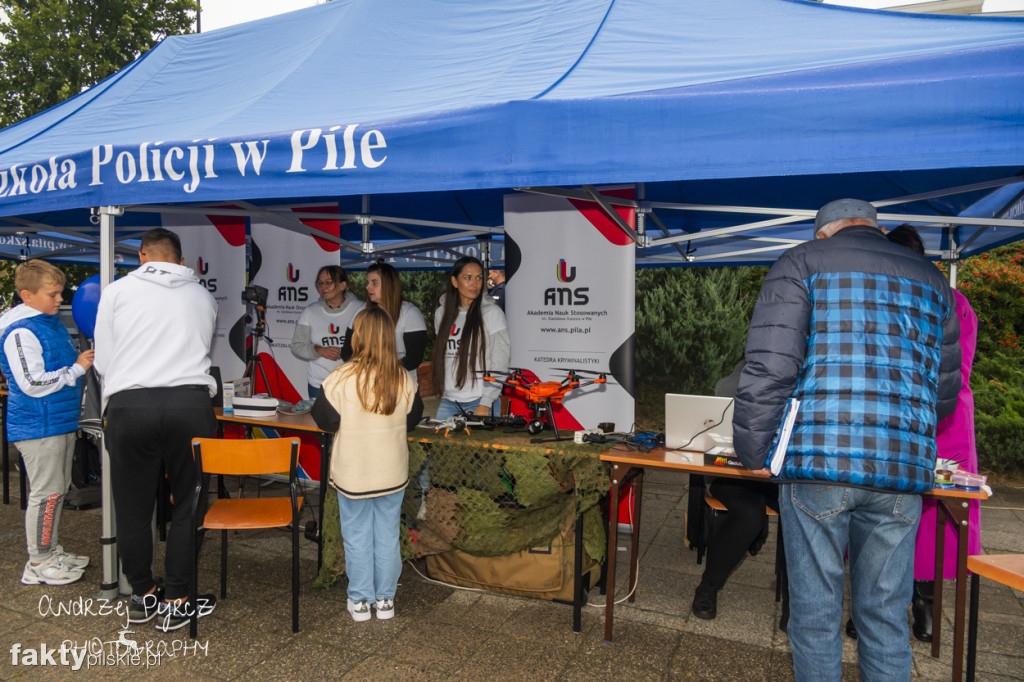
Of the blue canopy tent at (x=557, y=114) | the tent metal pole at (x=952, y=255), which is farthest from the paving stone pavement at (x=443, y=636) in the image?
the tent metal pole at (x=952, y=255)

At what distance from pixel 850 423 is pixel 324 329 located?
3.66 meters

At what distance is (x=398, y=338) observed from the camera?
13.5 ft

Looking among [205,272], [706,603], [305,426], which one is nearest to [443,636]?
[706,603]

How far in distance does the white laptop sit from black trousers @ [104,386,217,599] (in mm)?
2037

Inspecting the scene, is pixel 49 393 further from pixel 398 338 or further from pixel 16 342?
pixel 398 338

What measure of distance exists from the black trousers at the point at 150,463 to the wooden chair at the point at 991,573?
295cm

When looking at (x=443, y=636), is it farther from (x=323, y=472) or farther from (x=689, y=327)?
(x=689, y=327)

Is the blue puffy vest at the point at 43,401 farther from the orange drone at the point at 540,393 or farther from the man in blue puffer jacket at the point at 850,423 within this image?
the man in blue puffer jacket at the point at 850,423

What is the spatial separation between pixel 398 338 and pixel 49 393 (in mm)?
1814

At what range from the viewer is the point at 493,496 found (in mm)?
3078

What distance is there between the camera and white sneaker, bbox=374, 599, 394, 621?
3.01 m

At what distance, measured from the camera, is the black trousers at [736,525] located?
119 inches

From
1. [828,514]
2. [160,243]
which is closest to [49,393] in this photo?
[160,243]

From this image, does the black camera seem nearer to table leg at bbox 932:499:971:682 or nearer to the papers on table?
the papers on table
